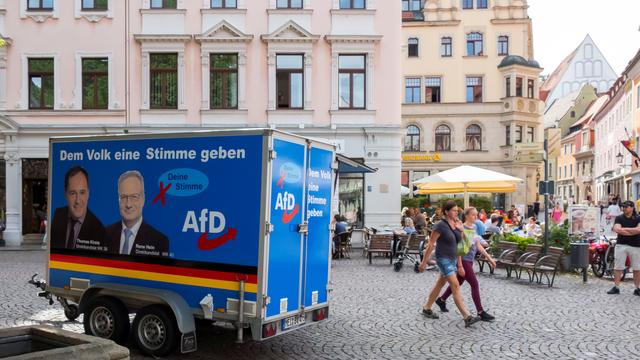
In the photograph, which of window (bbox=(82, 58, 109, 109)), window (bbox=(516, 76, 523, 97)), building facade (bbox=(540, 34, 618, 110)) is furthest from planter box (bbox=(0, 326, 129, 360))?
building facade (bbox=(540, 34, 618, 110))

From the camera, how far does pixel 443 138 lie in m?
50.2

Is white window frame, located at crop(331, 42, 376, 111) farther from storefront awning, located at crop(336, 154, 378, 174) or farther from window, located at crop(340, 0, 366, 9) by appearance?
storefront awning, located at crop(336, 154, 378, 174)

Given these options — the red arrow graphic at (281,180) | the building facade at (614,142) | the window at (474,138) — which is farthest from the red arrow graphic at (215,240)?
A: the building facade at (614,142)

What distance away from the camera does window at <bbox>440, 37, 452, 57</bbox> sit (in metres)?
50.2

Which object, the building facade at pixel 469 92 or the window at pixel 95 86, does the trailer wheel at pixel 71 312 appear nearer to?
the window at pixel 95 86

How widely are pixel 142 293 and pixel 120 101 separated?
17727 millimetres

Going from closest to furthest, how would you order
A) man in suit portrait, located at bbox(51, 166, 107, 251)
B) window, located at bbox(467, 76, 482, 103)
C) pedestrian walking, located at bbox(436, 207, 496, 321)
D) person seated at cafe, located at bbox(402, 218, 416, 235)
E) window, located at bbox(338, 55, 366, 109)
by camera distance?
man in suit portrait, located at bbox(51, 166, 107, 251) < pedestrian walking, located at bbox(436, 207, 496, 321) < person seated at cafe, located at bbox(402, 218, 416, 235) < window, located at bbox(338, 55, 366, 109) < window, located at bbox(467, 76, 482, 103)

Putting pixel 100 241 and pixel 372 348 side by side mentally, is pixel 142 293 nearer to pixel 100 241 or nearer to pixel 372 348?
pixel 100 241

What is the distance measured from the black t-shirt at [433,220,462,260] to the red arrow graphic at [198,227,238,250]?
3494 millimetres

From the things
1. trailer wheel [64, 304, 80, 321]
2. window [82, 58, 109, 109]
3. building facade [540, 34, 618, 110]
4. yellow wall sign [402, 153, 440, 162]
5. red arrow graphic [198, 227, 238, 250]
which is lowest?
trailer wheel [64, 304, 80, 321]

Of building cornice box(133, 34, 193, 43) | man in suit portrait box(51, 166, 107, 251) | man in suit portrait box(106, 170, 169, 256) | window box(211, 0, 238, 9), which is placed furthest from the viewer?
window box(211, 0, 238, 9)

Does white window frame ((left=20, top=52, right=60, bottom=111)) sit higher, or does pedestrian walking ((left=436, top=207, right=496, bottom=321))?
white window frame ((left=20, top=52, right=60, bottom=111))

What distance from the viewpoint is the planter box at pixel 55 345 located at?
4191mm

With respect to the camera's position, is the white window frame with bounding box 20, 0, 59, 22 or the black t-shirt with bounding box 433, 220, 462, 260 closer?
the black t-shirt with bounding box 433, 220, 462, 260
